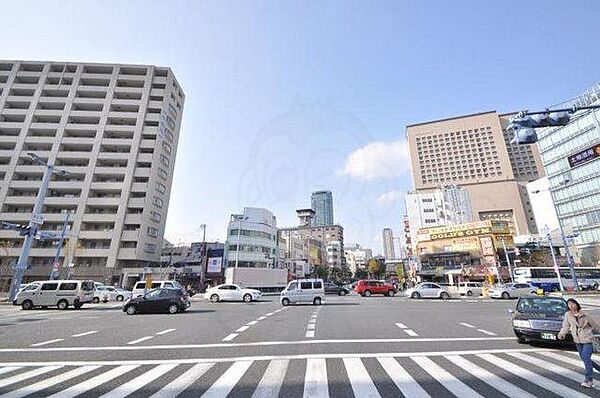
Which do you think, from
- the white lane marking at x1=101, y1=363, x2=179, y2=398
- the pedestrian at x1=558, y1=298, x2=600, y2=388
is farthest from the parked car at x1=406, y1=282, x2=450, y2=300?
the white lane marking at x1=101, y1=363, x2=179, y2=398

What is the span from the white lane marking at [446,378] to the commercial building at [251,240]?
51.2 metres

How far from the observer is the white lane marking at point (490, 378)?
515 cm

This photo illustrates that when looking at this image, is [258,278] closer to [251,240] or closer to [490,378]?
[251,240]

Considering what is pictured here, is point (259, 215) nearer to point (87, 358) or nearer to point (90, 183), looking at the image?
point (90, 183)

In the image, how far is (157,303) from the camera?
1920 centimetres

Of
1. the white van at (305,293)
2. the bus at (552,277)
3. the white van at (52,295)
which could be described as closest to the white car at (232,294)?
the white van at (305,293)

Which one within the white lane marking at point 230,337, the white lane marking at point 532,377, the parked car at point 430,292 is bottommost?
the white lane marking at point 532,377

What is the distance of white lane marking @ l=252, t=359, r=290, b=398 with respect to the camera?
520cm

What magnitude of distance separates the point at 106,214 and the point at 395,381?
6002cm

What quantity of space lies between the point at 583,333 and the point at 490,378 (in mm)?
1993

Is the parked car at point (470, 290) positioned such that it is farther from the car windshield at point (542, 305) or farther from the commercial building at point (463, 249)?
the car windshield at point (542, 305)

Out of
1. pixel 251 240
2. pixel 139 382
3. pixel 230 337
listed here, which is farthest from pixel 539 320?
pixel 251 240

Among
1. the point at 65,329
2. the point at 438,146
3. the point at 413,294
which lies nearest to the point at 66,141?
the point at 65,329

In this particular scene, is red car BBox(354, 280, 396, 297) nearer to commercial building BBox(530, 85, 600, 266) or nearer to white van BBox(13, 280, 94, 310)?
white van BBox(13, 280, 94, 310)
